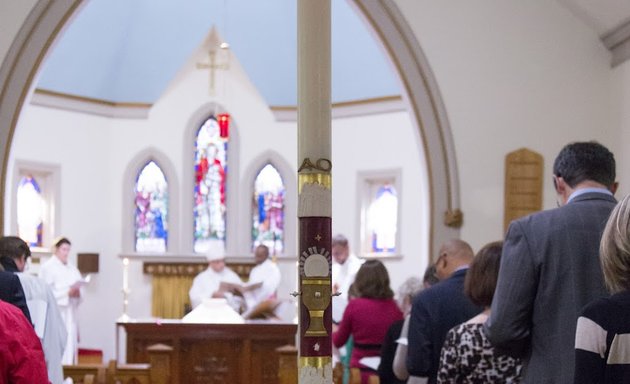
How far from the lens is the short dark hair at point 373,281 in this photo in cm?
646

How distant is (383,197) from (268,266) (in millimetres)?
2227

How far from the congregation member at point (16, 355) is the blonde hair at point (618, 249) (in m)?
2.25

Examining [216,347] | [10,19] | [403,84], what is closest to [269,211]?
[216,347]

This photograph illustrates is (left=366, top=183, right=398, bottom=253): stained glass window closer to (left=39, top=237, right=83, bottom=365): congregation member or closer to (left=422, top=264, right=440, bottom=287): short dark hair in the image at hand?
(left=39, top=237, right=83, bottom=365): congregation member

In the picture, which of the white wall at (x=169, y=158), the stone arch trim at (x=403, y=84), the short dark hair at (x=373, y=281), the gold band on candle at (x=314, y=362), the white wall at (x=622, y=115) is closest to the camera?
the gold band on candle at (x=314, y=362)

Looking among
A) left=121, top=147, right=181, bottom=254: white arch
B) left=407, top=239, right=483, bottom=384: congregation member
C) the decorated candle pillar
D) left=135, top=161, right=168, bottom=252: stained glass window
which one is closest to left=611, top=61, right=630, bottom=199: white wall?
left=407, top=239, right=483, bottom=384: congregation member

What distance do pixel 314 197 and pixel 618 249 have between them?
145 centimetres

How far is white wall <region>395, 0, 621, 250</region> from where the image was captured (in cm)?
928

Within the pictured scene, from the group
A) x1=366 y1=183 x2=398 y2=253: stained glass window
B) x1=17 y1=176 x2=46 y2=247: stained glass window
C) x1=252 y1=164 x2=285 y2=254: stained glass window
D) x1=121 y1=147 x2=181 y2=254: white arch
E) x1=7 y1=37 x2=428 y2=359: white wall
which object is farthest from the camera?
x1=252 y1=164 x2=285 y2=254: stained glass window

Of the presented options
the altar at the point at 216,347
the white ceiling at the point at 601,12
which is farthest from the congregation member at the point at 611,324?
the altar at the point at 216,347

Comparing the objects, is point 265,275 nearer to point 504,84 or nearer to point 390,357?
point 504,84

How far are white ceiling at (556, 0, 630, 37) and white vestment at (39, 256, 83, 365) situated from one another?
720 centimetres

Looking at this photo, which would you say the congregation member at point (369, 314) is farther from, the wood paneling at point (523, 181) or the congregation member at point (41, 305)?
the wood paneling at point (523, 181)

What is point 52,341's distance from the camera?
602 cm
